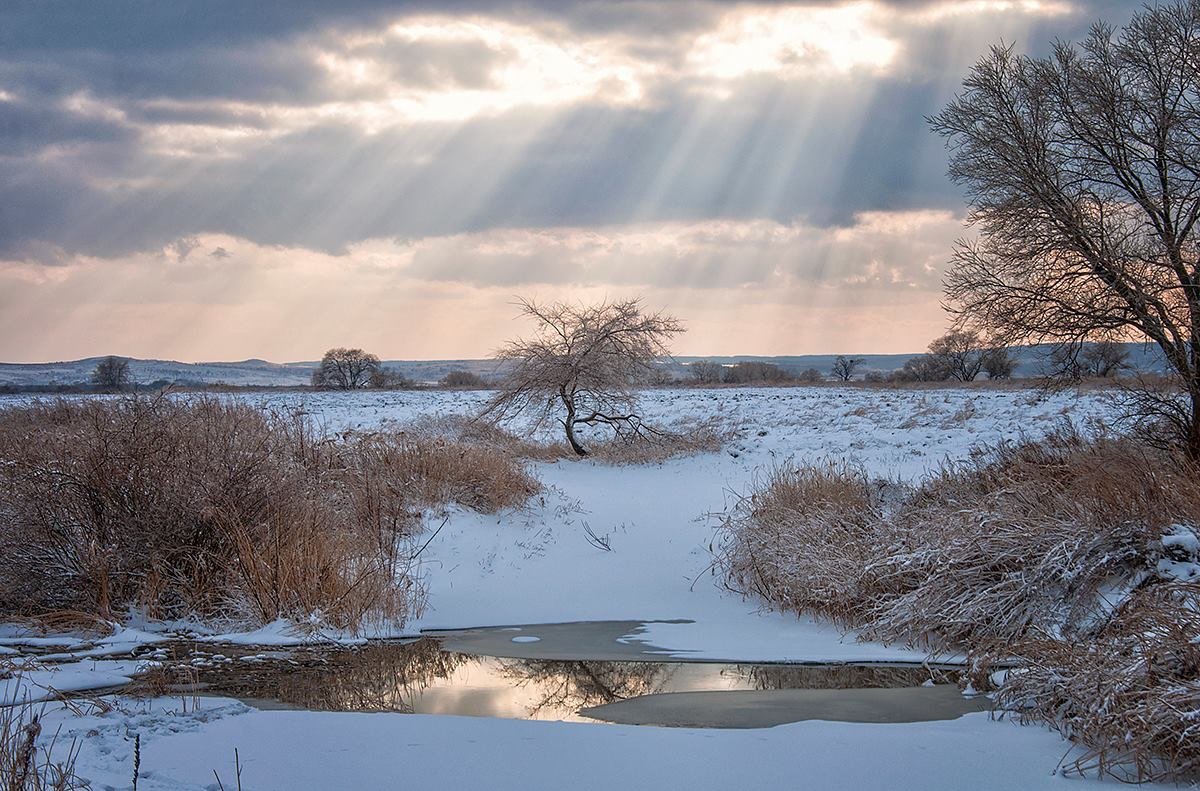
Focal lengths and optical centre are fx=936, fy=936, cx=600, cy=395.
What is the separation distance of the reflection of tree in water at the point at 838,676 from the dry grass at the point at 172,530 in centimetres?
380

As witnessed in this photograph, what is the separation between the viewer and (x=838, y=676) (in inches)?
298

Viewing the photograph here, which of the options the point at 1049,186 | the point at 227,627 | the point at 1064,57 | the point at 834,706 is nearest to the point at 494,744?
the point at 834,706

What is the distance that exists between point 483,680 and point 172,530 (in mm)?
4006

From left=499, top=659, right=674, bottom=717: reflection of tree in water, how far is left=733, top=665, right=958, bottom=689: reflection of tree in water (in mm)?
750

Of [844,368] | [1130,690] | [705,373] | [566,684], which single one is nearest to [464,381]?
[705,373]

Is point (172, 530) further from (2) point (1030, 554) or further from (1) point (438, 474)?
(2) point (1030, 554)

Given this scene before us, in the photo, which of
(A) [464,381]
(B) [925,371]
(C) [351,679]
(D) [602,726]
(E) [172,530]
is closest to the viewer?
(D) [602,726]

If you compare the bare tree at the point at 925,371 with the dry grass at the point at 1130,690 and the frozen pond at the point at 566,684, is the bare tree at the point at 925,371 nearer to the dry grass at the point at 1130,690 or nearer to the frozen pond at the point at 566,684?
the frozen pond at the point at 566,684

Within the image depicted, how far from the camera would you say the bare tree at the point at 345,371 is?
75.1m

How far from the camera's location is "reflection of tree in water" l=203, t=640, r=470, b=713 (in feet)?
21.9

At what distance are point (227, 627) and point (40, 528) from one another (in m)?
2.16

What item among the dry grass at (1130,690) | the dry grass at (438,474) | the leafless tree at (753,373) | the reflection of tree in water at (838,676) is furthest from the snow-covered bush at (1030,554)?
the leafless tree at (753,373)

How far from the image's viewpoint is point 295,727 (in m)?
5.62

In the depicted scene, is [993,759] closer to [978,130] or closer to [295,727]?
[295,727]
